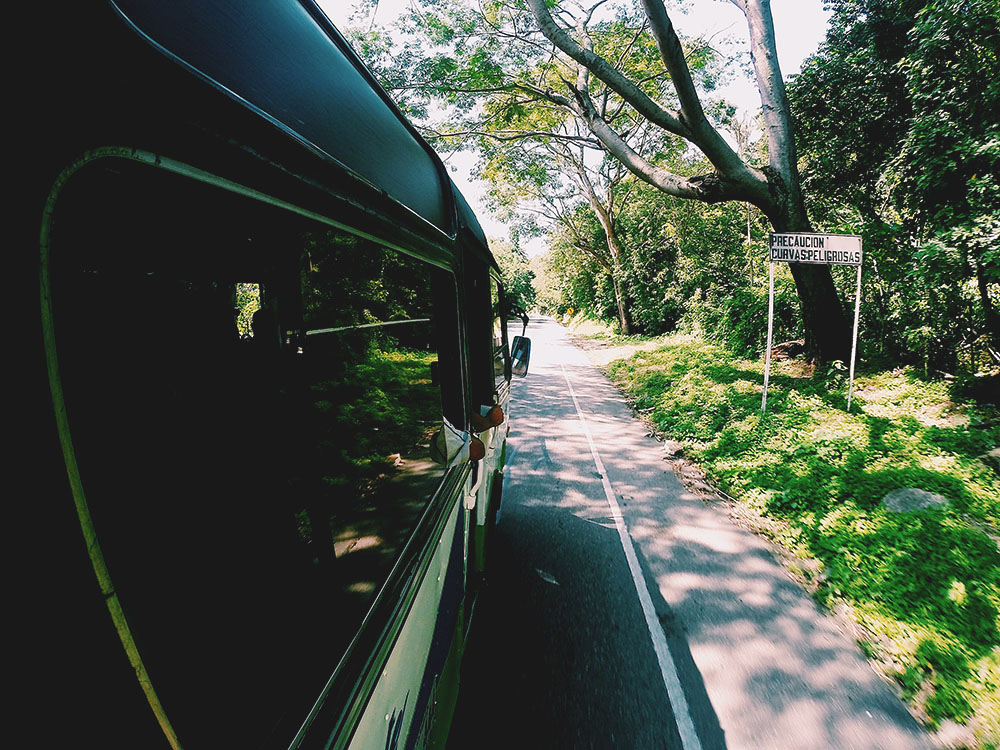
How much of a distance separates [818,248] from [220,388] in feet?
24.4

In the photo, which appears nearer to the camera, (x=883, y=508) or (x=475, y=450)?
(x=475, y=450)

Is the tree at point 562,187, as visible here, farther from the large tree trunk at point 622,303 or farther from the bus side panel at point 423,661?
the bus side panel at point 423,661

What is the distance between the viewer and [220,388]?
3.31 ft

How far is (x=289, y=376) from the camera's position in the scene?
3.69 ft

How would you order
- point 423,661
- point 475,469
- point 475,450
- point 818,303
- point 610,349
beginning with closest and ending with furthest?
point 423,661 → point 475,450 → point 475,469 → point 818,303 → point 610,349

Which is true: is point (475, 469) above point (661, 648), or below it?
above

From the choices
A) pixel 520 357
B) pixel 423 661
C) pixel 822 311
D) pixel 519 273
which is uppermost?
pixel 519 273

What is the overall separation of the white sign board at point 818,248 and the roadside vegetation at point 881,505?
2020 mm

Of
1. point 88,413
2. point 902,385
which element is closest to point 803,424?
point 902,385

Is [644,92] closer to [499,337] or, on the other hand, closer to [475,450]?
[499,337]

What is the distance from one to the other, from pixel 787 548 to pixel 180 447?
482 centimetres

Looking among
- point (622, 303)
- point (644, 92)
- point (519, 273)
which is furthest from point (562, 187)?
point (519, 273)

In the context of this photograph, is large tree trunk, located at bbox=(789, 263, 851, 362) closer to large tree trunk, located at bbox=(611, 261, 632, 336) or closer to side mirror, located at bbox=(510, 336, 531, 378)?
side mirror, located at bbox=(510, 336, 531, 378)

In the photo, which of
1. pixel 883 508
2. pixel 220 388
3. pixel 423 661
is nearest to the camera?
pixel 220 388
